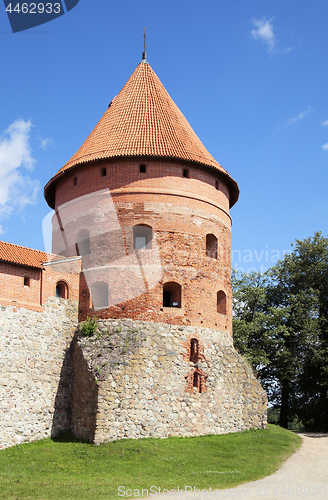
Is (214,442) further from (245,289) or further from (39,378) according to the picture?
(245,289)

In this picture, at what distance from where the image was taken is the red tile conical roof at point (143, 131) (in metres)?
17.2

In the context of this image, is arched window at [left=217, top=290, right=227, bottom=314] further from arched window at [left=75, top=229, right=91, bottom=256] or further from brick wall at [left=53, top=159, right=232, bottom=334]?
arched window at [left=75, top=229, right=91, bottom=256]

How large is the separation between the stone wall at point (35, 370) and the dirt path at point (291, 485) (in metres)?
5.31

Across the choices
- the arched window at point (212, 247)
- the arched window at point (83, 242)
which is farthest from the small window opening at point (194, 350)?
the arched window at point (83, 242)

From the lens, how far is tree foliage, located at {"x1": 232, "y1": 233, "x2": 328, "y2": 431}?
23.4 meters

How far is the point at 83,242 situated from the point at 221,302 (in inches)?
204

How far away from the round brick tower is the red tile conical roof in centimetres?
5

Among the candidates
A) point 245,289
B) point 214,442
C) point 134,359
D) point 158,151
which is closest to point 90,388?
point 134,359

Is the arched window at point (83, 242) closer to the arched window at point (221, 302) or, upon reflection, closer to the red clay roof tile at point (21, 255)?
the red clay roof tile at point (21, 255)

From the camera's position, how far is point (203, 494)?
1061cm

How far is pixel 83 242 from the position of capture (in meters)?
17.5

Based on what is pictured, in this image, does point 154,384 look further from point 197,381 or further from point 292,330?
point 292,330

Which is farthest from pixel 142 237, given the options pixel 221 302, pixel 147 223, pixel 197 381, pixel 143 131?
pixel 197 381

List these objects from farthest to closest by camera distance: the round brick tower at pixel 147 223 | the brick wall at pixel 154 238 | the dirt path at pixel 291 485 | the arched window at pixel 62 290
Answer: the arched window at pixel 62 290
the round brick tower at pixel 147 223
the brick wall at pixel 154 238
the dirt path at pixel 291 485
